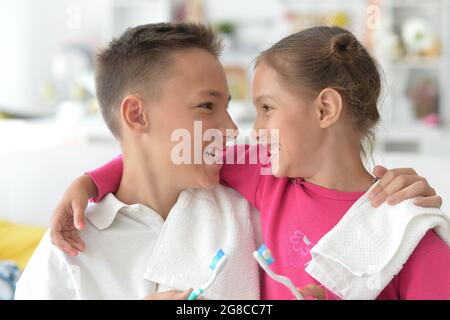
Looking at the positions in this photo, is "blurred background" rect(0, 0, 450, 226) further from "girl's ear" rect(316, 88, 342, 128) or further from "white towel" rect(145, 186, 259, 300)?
"girl's ear" rect(316, 88, 342, 128)

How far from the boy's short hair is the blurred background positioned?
2057mm

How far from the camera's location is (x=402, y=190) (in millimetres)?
880

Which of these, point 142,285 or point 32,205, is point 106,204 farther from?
point 32,205

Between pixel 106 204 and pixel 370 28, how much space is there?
2.79 meters

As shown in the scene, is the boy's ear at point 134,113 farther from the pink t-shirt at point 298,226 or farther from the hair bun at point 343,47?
the hair bun at point 343,47

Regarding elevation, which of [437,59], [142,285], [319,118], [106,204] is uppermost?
[437,59]

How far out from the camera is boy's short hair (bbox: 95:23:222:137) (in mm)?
1009

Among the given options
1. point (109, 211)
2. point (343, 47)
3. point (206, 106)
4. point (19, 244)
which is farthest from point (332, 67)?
point (19, 244)

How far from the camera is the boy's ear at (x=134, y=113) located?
101 cm

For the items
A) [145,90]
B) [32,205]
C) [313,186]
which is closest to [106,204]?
[145,90]

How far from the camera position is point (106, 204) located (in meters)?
1.00

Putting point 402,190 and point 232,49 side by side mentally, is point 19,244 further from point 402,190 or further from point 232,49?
point 232,49

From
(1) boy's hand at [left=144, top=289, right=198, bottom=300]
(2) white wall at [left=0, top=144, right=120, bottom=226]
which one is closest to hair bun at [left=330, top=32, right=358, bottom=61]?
(1) boy's hand at [left=144, top=289, right=198, bottom=300]

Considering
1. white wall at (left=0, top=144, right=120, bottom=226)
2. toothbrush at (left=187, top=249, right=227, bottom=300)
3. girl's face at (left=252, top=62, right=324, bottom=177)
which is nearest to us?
toothbrush at (left=187, top=249, right=227, bottom=300)
